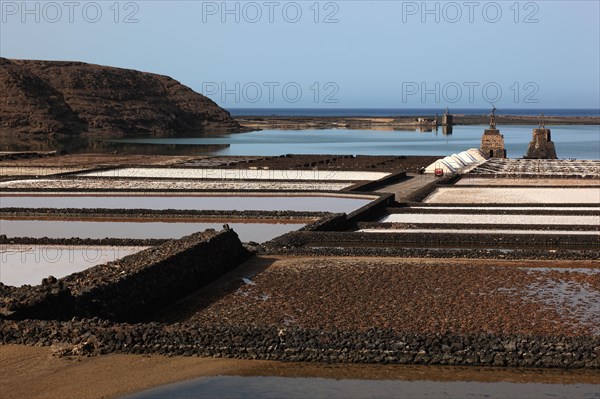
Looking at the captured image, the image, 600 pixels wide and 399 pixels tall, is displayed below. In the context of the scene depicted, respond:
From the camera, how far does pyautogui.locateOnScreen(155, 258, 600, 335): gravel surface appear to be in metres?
9.95

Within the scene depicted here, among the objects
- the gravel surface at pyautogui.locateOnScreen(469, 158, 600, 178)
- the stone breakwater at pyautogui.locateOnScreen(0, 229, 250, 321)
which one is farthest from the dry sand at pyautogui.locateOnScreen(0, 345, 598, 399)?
the gravel surface at pyautogui.locateOnScreen(469, 158, 600, 178)

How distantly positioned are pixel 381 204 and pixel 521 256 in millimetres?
6593

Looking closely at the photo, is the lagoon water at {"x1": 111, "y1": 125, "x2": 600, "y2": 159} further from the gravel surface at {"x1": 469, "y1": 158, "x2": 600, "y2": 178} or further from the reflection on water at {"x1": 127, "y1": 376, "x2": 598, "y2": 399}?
the reflection on water at {"x1": 127, "y1": 376, "x2": 598, "y2": 399}

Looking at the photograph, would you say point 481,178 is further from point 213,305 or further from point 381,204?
→ point 213,305

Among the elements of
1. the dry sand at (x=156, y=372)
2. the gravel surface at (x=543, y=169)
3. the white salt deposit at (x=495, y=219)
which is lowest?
the dry sand at (x=156, y=372)

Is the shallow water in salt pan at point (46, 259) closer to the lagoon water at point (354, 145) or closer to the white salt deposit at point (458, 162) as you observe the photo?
the white salt deposit at point (458, 162)

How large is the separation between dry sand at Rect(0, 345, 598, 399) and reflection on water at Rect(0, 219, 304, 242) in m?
7.92

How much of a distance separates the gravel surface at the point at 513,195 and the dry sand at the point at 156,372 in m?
14.7

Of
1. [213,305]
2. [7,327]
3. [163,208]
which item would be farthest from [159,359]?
[163,208]

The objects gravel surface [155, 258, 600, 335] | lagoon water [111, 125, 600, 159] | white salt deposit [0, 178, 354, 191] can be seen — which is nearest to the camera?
gravel surface [155, 258, 600, 335]

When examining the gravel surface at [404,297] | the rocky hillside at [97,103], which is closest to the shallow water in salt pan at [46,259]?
the gravel surface at [404,297]

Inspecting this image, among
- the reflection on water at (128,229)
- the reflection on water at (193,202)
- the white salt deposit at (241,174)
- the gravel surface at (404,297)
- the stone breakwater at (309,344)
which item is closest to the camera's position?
the stone breakwater at (309,344)

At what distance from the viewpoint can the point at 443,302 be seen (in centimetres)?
1096

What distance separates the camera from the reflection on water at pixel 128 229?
54.9 ft
